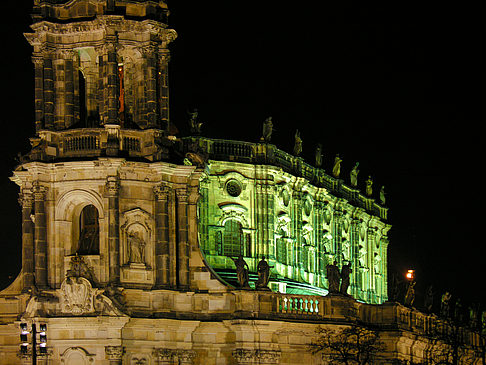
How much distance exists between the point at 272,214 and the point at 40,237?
19.7m

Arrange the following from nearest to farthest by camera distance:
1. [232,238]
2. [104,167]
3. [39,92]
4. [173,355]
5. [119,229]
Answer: [104,167], [119,229], [173,355], [39,92], [232,238]

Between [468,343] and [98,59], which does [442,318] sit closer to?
[468,343]

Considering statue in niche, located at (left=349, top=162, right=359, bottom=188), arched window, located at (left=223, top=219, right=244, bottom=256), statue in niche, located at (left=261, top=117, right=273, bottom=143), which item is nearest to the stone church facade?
arched window, located at (left=223, top=219, right=244, bottom=256)

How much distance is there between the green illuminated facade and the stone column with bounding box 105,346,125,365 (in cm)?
1083

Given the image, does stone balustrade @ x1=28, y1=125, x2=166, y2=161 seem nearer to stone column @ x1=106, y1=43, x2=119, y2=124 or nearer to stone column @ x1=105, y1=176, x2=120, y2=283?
stone column @ x1=106, y1=43, x2=119, y2=124

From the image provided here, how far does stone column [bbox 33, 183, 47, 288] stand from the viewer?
3174 inches

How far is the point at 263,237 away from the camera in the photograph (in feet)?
316

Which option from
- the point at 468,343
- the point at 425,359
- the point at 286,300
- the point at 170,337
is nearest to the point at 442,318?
the point at 425,359

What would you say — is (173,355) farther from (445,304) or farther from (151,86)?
(445,304)

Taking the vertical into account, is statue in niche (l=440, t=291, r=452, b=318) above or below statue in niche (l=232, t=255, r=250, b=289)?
below

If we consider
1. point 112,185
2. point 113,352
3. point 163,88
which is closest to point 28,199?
point 112,185

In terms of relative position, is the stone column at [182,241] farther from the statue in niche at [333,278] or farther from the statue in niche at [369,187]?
the statue in niche at [369,187]

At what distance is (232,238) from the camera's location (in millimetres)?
95500

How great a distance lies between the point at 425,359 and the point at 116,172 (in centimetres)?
2545
